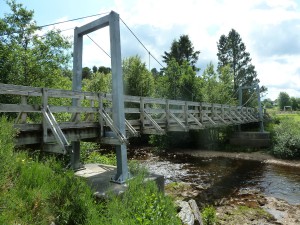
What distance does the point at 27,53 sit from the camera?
35.5ft

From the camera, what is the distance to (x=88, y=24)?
7914 mm

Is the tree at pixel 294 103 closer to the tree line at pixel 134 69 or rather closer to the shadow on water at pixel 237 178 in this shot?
the tree line at pixel 134 69

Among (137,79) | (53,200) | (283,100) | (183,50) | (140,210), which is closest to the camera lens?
(53,200)

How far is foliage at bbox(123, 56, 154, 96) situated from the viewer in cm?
2586

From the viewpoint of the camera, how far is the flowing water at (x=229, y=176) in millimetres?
10812

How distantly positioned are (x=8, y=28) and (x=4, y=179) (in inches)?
396

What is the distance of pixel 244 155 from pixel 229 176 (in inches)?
256

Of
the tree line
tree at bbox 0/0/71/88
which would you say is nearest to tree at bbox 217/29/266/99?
the tree line

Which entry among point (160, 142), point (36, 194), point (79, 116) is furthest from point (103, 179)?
point (160, 142)

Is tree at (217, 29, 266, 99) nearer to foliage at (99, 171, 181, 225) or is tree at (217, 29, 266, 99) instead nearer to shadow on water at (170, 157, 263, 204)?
shadow on water at (170, 157, 263, 204)

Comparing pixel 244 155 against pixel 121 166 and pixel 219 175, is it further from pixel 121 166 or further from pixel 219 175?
pixel 121 166

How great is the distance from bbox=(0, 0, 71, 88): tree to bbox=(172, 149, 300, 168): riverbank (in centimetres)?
1286

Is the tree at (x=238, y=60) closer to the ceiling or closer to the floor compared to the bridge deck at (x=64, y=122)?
closer to the ceiling

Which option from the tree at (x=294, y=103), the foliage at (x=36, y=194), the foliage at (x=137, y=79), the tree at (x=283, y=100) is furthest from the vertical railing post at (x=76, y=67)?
the tree at (x=294, y=103)
